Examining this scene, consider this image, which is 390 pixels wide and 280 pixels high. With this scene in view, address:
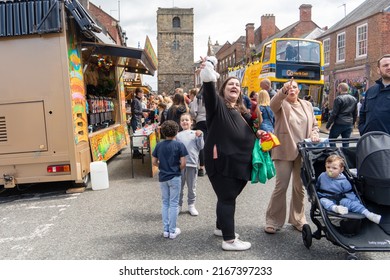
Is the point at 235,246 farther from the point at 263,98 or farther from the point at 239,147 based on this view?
the point at 263,98

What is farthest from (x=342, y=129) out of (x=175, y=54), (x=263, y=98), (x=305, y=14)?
(x=175, y=54)

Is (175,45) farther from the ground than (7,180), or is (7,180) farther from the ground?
(175,45)

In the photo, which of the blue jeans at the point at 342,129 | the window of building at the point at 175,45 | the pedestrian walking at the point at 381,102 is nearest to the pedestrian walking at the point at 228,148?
the pedestrian walking at the point at 381,102

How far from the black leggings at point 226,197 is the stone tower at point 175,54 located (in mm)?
60356

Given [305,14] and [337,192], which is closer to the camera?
[337,192]

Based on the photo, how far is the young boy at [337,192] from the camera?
3185 millimetres

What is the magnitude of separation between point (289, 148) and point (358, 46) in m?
20.4

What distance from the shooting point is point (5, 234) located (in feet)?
14.3

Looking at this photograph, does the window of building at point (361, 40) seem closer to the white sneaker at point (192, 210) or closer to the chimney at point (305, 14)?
the chimney at point (305, 14)

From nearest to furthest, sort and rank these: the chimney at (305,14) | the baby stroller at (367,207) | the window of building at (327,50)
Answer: the baby stroller at (367,207), the window of building at (327,50), the chimney at (305,14)

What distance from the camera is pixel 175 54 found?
63844mm

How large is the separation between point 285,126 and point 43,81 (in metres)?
4.06
